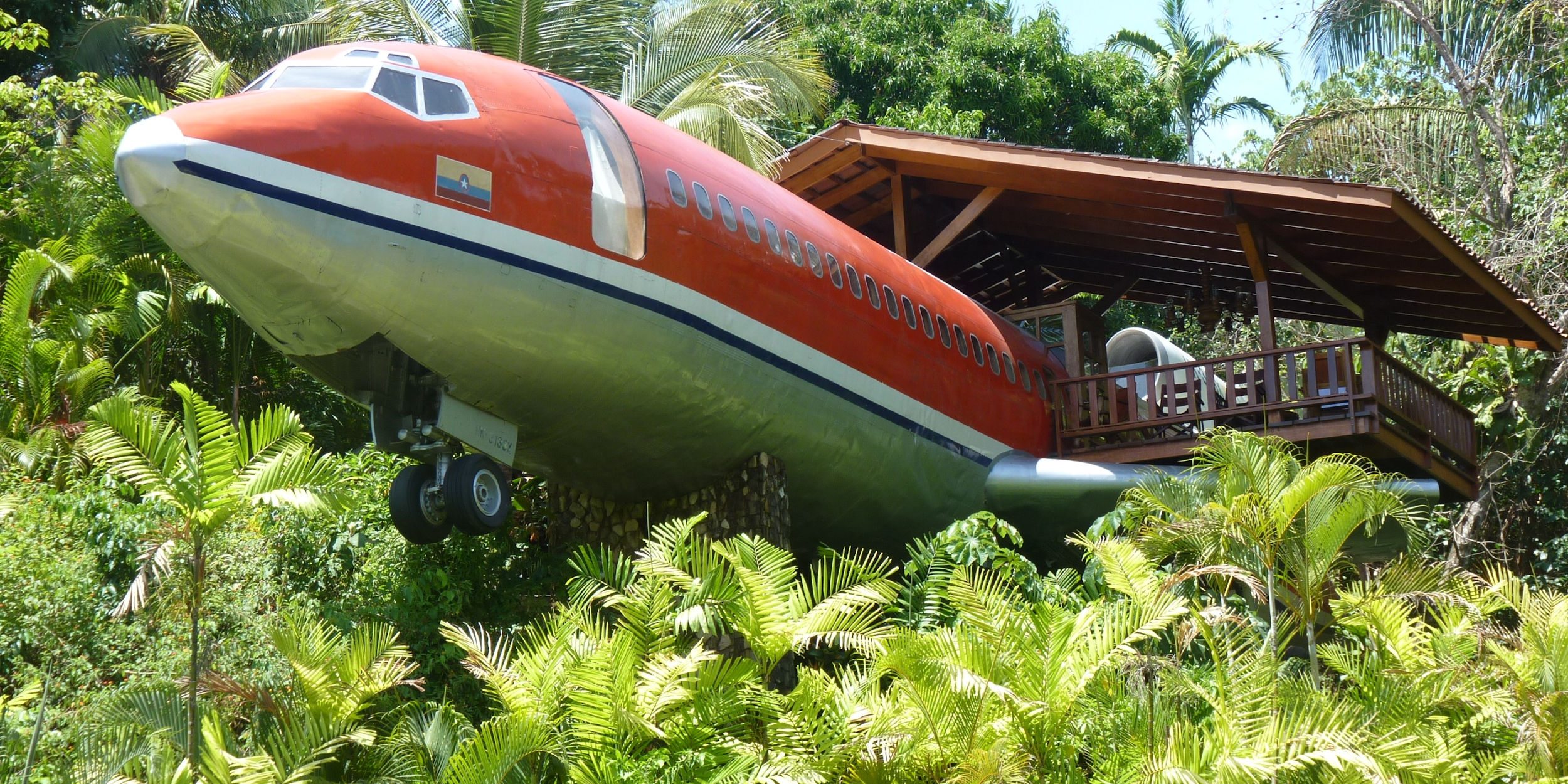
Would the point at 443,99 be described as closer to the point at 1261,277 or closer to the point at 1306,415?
the point at 1261,277

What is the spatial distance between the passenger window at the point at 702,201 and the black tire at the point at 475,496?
9.23ft

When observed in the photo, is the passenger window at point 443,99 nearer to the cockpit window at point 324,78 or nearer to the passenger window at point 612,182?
the cockpit window at point 324,78

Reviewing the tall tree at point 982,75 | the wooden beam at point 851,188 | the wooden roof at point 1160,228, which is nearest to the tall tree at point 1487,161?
the wooden roof at point 1160,228

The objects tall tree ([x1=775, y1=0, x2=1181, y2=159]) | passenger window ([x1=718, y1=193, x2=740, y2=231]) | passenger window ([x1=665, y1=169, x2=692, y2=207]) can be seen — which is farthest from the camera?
tall tree ([x1=775, y1=0, x2=1181, y2=159])

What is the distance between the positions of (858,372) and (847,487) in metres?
1.23

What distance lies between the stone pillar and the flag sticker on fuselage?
3840 mm

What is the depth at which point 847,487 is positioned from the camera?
15219mm

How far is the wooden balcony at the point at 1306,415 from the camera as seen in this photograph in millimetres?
16000

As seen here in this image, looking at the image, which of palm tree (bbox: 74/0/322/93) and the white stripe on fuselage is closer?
the white stripe on fuselage

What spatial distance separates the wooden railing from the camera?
1600cm

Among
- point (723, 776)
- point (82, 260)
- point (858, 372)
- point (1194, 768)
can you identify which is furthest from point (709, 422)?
point (82, 260)

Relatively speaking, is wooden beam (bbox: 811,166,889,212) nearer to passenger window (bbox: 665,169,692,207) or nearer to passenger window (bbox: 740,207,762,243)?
passenger window (bbox: 740,207,762,243)

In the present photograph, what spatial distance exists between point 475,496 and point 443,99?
3188 millimetres

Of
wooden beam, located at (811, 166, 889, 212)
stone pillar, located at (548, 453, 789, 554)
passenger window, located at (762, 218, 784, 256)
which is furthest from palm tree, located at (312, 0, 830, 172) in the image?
stone pillar, located at (548, 453, 789, 554)
